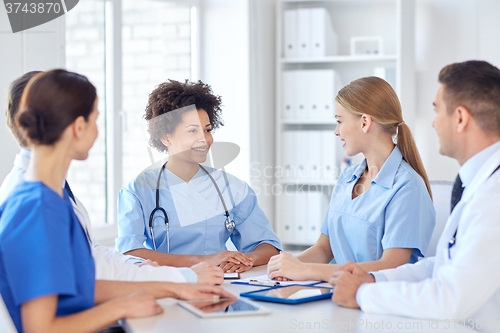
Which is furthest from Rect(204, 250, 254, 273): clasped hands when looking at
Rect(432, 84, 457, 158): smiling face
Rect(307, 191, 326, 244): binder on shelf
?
Rect(307, 191, 326, 244): binder on shelf

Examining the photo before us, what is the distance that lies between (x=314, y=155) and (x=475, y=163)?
7.01 feet

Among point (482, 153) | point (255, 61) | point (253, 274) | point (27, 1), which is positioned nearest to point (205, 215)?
point (253, 274)

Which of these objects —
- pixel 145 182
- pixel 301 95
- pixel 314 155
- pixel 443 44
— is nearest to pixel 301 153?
pixel 314 155

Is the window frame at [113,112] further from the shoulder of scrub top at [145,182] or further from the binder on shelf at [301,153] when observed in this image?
the binder on shelf at [301,153]

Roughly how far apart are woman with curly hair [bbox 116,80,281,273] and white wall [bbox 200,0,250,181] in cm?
115

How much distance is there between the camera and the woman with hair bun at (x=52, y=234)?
0.86 meters

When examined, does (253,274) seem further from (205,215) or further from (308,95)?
(308,95)

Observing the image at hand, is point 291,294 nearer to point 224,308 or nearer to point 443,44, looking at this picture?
point 224,308

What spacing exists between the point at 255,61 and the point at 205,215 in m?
1.62

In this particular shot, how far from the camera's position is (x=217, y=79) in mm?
3207

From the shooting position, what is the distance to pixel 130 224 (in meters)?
1.63

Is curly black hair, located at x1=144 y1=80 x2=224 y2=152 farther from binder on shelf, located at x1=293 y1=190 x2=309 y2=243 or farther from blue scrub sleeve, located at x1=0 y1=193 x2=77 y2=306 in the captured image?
binder on shelf, located at x1=293 y1=190 x2=309 y2=243

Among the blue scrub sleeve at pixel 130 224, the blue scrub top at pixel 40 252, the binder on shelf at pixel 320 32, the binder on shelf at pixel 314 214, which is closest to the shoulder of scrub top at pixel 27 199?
the blue scrub top at pixel 40 252

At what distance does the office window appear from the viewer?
8.46ft
